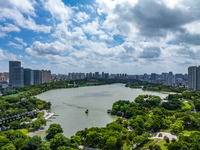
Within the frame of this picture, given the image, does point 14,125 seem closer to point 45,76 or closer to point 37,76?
point 37,76

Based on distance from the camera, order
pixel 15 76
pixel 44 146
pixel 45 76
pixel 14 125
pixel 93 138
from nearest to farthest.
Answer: pixel 44 146
pixel 93 138
pixel 14 125
pixel 15 76
pixel 45 76

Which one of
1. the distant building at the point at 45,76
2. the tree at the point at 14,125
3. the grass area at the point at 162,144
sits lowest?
the grass area at the point at 162,144

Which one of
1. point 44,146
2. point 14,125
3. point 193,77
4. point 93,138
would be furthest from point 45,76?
point 93,138

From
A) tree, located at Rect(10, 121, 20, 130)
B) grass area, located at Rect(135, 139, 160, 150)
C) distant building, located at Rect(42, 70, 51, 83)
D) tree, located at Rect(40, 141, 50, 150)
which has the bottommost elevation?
grass area, located at Rect(135, 139, 160, 150)

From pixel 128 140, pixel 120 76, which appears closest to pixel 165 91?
pixel 128 140

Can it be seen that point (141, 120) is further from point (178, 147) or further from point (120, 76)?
point (120, 76)

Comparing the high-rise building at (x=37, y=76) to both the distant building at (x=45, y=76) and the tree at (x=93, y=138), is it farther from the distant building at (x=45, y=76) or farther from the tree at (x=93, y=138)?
the tree at (x=93, y=138)

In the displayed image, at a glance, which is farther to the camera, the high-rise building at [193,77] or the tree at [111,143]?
the high-rise building at [193,77]

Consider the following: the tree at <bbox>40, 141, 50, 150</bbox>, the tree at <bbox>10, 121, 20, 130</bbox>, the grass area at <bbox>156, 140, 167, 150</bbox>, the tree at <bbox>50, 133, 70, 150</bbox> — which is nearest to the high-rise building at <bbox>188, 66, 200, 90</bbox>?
the grass area at <bbox>156, 140, 167, 150</bbox>

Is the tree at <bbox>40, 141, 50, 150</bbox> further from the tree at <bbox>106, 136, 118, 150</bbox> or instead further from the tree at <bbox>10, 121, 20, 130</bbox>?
the tree at <bbox>10, 121, 20, 130</bbox>

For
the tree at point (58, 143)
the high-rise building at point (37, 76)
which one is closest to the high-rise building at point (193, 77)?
the tree at point (58, 143)

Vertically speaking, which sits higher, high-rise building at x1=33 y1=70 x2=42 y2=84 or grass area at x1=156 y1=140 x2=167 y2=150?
high-rise building at x1=33 y1=70 x2=42 y2=84

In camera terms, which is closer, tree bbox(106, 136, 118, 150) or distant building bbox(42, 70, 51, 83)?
tree bbox(106, 136, 118, 150)
